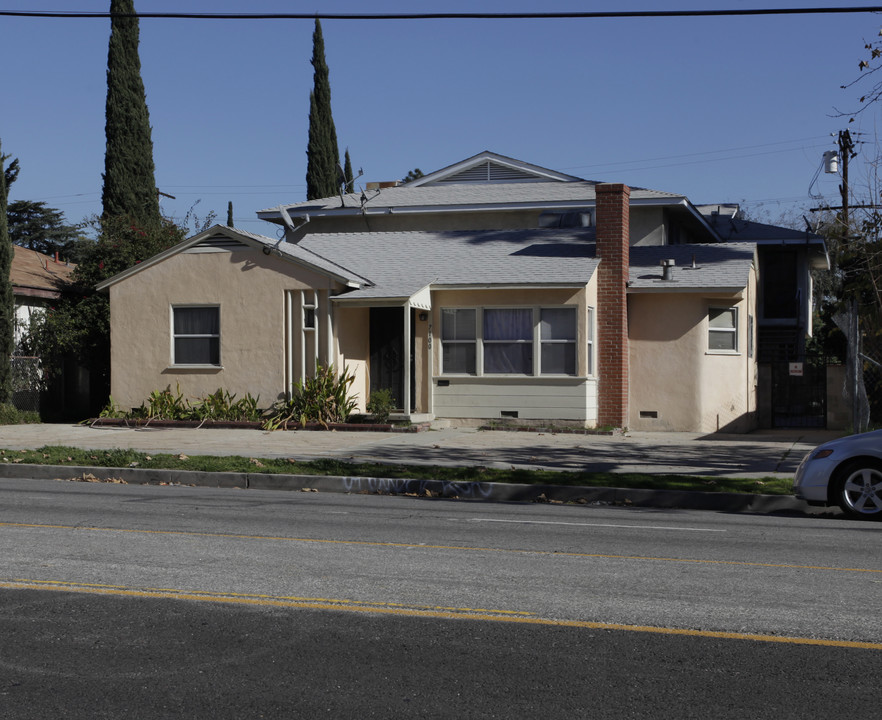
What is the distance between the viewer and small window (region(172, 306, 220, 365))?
928 inches

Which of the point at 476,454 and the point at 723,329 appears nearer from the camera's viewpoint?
the point at 476,454

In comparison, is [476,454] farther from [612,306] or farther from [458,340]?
[612,306]

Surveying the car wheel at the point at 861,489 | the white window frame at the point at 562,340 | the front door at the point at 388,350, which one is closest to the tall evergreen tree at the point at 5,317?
the front door at the point at 388,350

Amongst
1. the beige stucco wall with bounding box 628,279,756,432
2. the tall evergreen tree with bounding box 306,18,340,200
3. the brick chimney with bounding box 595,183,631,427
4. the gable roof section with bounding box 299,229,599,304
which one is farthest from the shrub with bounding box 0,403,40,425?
the tall evergreen tree with bounding box 306,18,340,200

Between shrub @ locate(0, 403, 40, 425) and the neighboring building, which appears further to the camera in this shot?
the neighboring building

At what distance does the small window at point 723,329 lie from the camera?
24578 millimetres

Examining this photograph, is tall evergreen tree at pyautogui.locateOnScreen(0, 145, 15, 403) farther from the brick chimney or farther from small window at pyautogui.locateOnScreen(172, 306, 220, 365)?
the brick chimney

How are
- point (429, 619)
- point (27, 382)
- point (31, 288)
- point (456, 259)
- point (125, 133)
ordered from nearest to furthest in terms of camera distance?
point (429, 619) < point (456, 259) < point (27, 382) < point (31, 288) < point (125, 133)

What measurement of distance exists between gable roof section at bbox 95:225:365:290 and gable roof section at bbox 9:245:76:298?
3142 millimetres

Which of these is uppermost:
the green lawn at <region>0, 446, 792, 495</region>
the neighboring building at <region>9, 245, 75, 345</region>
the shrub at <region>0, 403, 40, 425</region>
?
the neighboring building at <region>9, 245, 75, 345</region>

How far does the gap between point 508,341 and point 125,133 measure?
17617 millimetres

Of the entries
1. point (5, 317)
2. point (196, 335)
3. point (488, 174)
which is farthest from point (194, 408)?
point (488, 174)

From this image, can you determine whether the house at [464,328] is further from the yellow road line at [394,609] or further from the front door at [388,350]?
the yellow road line at [394,609]

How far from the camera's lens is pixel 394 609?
6754 mm
